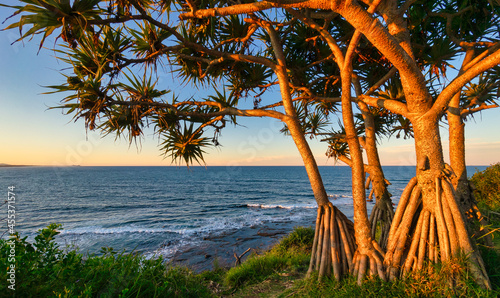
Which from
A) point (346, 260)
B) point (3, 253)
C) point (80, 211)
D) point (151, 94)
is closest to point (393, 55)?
point (346, 260)

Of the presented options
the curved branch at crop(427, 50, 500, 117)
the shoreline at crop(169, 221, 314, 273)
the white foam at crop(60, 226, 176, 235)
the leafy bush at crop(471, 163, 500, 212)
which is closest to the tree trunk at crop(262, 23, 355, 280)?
the curved branch at crop(427, 50, 500, 117)

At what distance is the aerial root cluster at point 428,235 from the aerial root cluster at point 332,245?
59 cm

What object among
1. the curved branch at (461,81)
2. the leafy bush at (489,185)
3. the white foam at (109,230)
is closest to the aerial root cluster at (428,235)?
the curved branch at (461,81)

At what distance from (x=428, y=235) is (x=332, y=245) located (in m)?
1.23

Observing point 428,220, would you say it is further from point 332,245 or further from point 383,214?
point 383,214

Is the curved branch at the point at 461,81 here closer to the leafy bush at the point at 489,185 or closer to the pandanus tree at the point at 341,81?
the pandanus tree at the point at 341,81

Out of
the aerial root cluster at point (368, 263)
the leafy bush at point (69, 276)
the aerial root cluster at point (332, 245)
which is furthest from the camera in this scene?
the aerial root cluster at point (332, 245)

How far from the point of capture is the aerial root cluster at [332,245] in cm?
359

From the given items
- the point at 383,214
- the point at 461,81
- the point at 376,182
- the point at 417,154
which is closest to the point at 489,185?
the point at 383,214

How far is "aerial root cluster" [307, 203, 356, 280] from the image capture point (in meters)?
3.59

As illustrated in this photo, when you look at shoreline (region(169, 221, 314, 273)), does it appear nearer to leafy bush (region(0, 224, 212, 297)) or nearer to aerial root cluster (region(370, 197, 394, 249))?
aerial root cluster (region(370, 197, 394, 249))

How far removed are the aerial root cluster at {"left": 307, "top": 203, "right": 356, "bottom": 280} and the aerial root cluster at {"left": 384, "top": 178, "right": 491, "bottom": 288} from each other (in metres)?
0.59

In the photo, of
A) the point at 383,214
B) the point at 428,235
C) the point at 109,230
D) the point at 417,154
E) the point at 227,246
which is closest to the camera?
the point at 428,235

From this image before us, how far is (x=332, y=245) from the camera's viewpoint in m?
3.65
